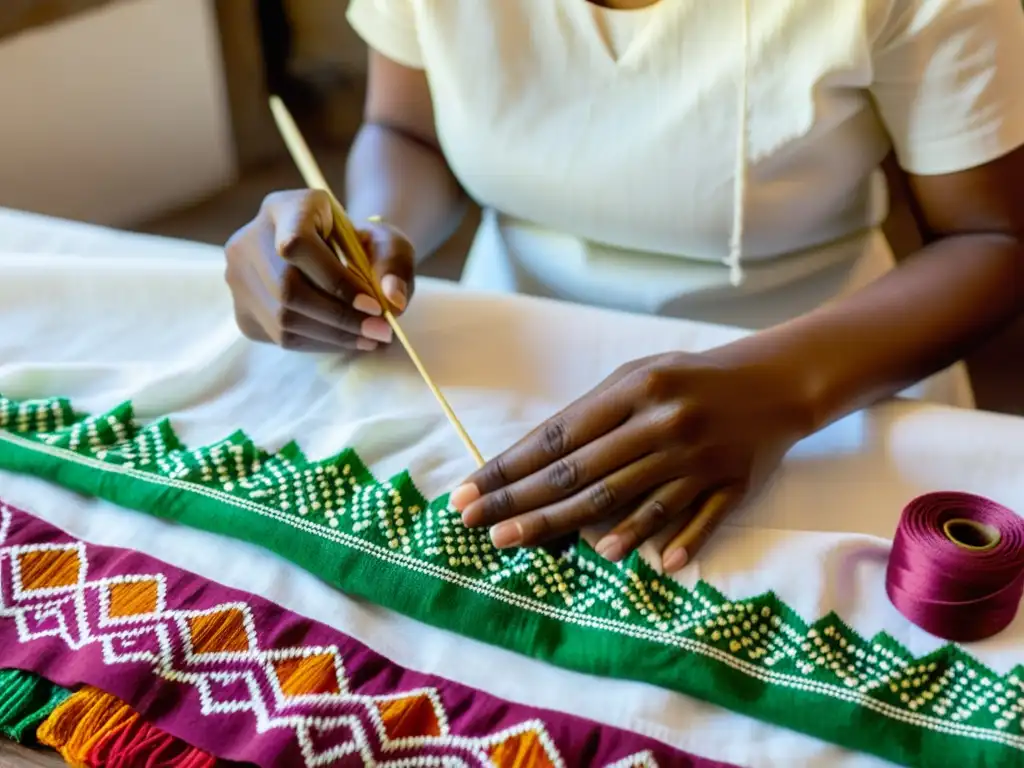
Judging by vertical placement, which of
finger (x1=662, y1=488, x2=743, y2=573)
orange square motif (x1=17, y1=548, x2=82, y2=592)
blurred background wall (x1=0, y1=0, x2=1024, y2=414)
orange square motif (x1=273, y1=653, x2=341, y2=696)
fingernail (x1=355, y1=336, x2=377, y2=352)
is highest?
fingernail (x1=355, y1=336, x2=377, y2=352)

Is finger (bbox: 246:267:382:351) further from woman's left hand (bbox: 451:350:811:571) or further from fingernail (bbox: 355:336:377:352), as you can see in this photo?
woman's left hand (bbox: 451:350:811:571)

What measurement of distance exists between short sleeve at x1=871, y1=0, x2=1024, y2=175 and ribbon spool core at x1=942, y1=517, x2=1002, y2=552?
30 centimetres

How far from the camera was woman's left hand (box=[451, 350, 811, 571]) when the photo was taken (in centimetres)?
61

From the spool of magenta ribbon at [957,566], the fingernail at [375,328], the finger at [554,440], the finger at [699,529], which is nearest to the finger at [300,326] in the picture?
the fingernail at [375,328]

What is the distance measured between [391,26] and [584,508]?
0.50 metres

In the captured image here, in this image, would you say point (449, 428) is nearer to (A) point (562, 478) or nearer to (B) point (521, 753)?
(A) point (562, 478)

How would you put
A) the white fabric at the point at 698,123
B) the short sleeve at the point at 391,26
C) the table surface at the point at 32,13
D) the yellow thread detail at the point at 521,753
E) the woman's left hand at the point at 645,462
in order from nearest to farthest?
the yellow thread detail at the point at 521,753 < the woman's left hand at the point at 645,462 < the white fabric at the point at 698,123 < the short sleeve at the point at 391,26 < the table surface at the point at 32,13

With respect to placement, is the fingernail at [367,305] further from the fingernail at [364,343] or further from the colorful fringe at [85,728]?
the colorful fringe at [85,728]

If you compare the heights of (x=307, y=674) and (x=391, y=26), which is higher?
(x=391, y=26)

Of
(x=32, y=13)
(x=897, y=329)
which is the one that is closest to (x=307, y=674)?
(x=897, y=329)

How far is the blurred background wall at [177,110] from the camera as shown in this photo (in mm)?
1320

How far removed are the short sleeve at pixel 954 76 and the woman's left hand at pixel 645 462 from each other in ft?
0.78

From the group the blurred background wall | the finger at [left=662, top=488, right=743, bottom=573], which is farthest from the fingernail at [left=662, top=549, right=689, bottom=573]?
the blurred background wall

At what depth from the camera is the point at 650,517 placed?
618 mm
